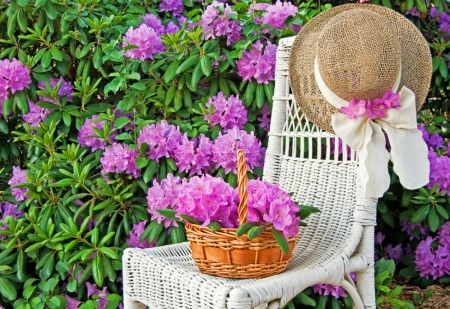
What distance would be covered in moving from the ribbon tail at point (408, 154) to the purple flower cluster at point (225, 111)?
2.05ft

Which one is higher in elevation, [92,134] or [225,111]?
[225,111]

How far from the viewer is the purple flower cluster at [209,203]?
1.53 m

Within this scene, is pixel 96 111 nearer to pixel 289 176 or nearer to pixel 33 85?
pixel 33 85

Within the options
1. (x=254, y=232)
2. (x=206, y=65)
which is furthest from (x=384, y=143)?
(x=206, y=65)

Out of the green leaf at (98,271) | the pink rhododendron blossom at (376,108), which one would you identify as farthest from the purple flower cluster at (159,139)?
the pink rhododendron blossom at (376,108)

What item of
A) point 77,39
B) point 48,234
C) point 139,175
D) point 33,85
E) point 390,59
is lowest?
point 48,234

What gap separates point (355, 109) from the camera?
5.59ft

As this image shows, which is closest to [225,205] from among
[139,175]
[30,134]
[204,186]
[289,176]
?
[204,186]

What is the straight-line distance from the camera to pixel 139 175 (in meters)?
2.22

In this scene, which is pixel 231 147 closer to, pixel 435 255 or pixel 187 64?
pixel 187 64

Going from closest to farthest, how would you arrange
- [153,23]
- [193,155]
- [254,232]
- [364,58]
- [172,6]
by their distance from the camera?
[254,232] < [364,58] < [193,155] < [153,23] < [172,6]

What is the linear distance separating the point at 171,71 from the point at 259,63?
31 centimetres

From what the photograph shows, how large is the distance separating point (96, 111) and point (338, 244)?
1072mm

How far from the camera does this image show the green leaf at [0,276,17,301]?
2.17 m
